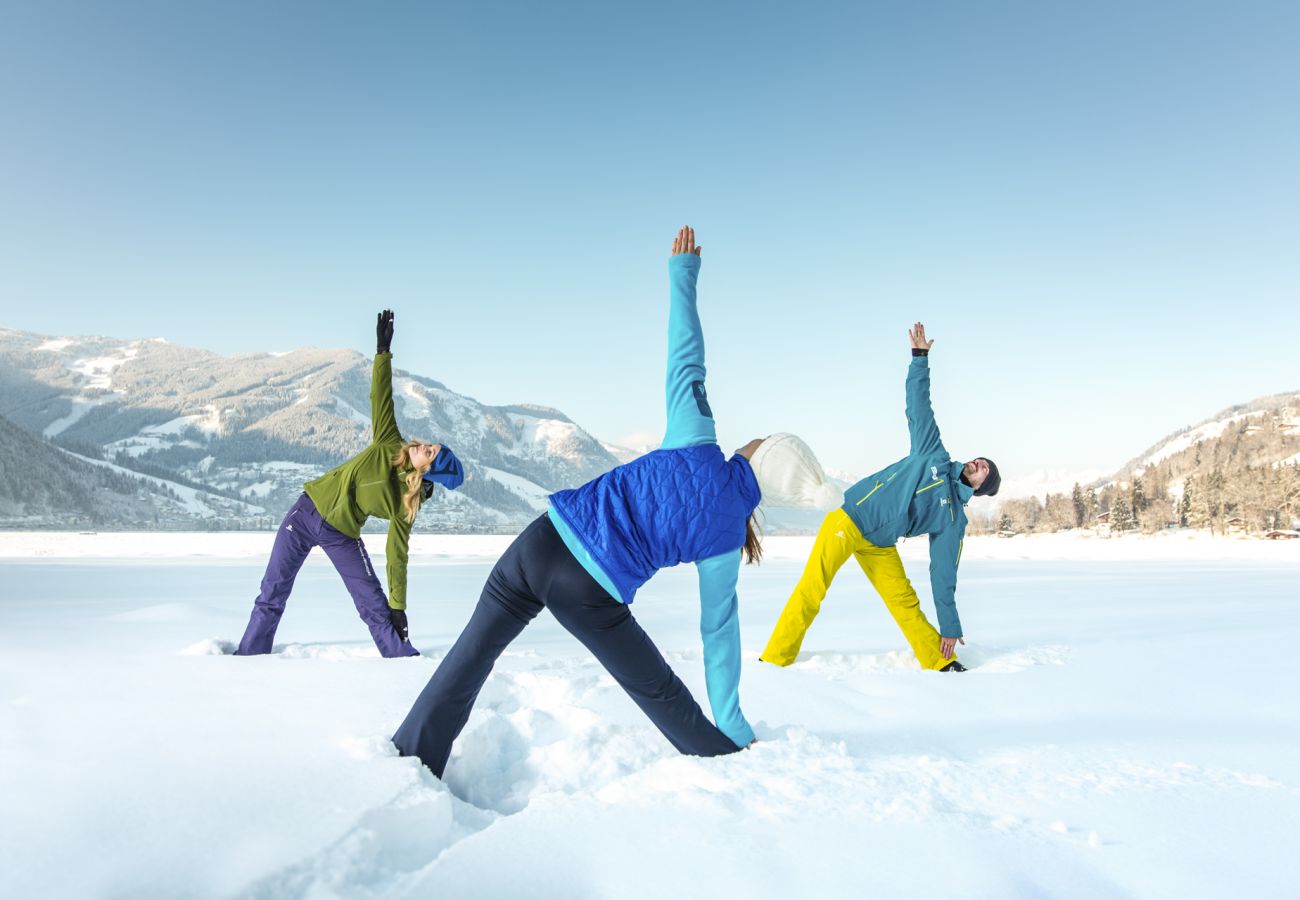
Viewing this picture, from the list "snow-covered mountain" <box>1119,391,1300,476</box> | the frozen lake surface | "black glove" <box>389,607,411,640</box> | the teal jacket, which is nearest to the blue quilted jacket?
the frozen lake surface

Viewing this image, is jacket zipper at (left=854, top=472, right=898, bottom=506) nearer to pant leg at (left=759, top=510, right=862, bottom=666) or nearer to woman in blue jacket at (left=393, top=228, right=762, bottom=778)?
pant leg at (left=759, top=510, right=862, bottom=666)

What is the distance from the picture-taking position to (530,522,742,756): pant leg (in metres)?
2.50

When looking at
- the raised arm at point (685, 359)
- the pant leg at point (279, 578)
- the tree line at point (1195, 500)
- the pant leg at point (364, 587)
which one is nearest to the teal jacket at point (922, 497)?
the raised arm at point (685, 359)

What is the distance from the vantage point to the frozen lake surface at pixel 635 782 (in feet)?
5.95

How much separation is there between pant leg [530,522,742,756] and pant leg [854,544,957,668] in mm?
2625

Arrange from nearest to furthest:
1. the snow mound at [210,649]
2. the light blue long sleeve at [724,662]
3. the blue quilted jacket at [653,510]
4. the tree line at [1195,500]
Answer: the blue quilted jacket at [653,510] → the light blue long sleeve at [724,662] → the snow mound at [210,649] → the tree line at [1195,500]

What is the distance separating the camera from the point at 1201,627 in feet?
21.9

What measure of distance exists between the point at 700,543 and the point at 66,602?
884cm

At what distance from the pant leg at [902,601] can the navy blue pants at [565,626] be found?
2.66 m

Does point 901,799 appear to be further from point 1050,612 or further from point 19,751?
point 1050,612

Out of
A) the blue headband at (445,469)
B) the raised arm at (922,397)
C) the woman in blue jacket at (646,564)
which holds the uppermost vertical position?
the raised arm at (922,397)

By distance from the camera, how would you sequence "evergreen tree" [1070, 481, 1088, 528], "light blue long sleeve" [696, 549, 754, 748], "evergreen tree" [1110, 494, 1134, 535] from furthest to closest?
1. "evergreen tree" [1070, 481, 1088, 528]
2. "evergreen tree" [1110, 494, 1134, 535]
3. "light blue long sleeve" [696, 549, 754, 748]

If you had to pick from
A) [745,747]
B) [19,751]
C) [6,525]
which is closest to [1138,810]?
[745,747]

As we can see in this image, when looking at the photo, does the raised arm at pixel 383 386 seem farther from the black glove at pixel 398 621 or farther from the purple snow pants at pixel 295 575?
the black glove at pixel 398 621
